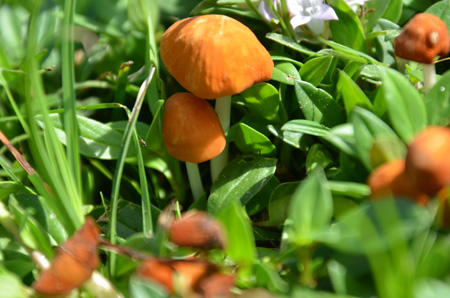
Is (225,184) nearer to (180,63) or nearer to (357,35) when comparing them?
(180,63)

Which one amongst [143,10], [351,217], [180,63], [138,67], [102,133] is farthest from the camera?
[138,67]

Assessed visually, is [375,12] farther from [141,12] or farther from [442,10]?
[141,12]

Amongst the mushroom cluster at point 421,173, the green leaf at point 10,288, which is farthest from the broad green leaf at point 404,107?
the green leaf at point 10,288

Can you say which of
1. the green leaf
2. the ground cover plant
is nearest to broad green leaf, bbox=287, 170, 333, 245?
the ground cover plant

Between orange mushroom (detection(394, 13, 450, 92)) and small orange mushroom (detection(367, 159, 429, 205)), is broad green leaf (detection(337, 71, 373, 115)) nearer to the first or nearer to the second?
orange mushroom (detection(394, 13, 450, 92))

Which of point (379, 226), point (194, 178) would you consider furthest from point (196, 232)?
point (194, 178)

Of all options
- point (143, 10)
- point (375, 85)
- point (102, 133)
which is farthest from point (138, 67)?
point (375, 85)
